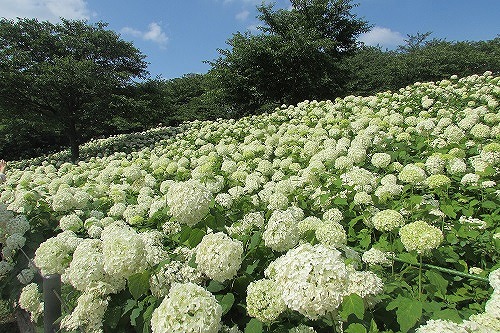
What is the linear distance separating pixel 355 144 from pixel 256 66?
12949 mm

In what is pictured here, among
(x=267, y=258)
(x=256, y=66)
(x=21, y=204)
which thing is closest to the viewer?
(x=267, y=258)

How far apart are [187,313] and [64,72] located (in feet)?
46.2

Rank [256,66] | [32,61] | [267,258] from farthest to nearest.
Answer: [256,66] → [32,61] → [267,258]

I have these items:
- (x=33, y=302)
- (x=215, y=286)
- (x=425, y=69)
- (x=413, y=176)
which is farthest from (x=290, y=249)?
(x=425, y=69)

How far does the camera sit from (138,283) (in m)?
1.61

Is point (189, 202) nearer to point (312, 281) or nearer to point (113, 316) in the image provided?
point (113, 316)

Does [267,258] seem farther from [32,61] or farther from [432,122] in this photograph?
[32,61]

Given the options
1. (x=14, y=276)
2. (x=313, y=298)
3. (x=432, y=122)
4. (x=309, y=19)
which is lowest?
(x=14, y=276)

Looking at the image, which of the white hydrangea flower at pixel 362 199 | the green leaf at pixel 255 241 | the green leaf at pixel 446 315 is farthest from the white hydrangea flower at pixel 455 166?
the green leaf at pixel 255 241

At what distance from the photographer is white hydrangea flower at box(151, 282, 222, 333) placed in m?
1.26

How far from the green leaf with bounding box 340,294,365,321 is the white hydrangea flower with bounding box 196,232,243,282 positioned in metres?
0.53

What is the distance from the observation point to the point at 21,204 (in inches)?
146

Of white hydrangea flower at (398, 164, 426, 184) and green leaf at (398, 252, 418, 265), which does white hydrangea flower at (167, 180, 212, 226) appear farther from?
white hydrangea flower at (398, 164, 426, 184)

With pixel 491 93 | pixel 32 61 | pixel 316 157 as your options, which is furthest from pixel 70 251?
pixel 32 61
